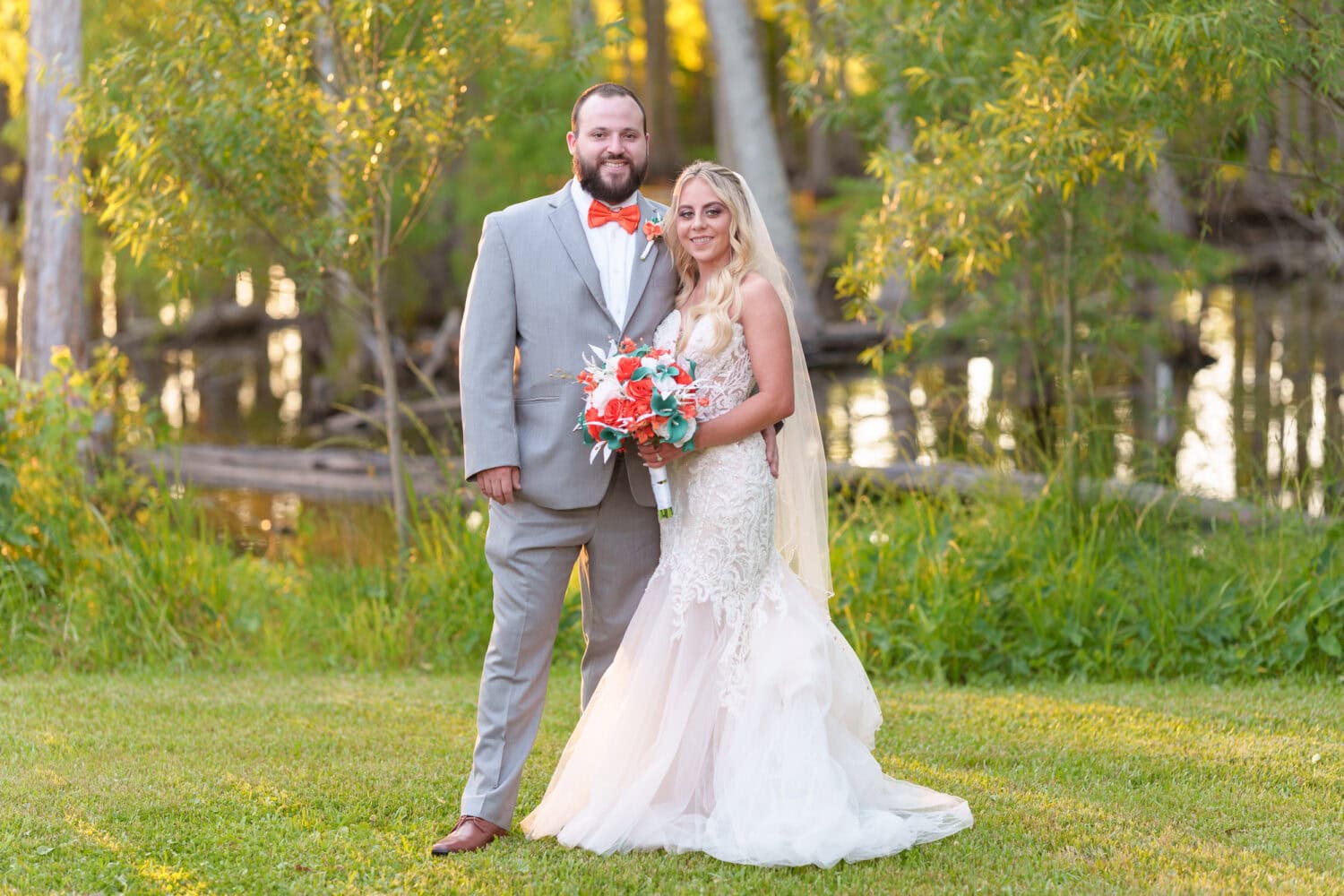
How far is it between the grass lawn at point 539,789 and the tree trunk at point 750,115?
11176 mm

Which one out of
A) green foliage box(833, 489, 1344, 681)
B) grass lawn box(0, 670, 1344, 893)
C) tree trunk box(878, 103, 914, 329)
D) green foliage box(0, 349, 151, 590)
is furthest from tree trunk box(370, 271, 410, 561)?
tree trunk box(878, 103, 914, 329)

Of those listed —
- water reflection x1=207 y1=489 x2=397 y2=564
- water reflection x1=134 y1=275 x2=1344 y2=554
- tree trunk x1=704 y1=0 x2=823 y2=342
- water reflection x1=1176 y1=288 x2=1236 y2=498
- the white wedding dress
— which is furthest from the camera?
tree trunk x1=704 y1=0 x2=823 y2=342

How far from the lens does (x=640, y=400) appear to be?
3646 millimetres

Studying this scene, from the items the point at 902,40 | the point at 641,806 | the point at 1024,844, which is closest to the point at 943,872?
the point at 1024,844

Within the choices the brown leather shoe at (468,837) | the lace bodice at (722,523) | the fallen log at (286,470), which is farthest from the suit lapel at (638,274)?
the fallen log at (286,470)

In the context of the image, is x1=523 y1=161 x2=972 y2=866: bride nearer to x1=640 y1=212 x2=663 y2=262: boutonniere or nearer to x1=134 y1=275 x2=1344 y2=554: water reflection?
x1=640 y1=212 x2=663 y2=262: boutonniere

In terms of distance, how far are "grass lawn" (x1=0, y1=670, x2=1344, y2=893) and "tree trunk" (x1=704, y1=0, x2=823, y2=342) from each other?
1118cm

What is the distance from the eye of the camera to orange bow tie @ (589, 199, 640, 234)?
4.00m

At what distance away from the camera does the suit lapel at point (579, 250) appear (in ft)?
13.0

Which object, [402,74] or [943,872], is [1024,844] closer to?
[943,872]

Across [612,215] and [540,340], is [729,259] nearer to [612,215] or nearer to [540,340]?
[612,215]

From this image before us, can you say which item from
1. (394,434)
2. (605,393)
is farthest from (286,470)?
(605,393)

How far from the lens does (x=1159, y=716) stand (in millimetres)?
5117

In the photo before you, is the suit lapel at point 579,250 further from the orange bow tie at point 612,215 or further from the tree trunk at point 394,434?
the tree trunk at point 394,434
